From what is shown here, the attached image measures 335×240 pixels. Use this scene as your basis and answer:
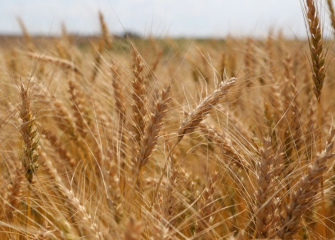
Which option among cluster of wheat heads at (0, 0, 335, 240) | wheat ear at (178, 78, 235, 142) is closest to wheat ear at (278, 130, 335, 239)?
cluster of wheat heads at (0, 0, 335, 240)

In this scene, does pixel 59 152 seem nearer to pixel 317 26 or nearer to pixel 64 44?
pixel 317 26

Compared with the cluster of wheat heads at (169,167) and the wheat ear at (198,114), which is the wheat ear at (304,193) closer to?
the cluster of wheat heads at (169,167)

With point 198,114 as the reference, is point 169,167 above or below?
below

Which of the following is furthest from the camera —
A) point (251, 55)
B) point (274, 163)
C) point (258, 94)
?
point (251, 55)

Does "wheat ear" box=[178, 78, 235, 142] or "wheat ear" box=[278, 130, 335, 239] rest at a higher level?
"wheat ear" box=[178, 78, 235, 142]

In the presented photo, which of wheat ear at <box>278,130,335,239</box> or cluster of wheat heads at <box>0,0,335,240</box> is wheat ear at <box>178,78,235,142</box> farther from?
wheat ear at <box>278,130,335,239</box>

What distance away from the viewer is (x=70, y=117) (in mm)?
2217

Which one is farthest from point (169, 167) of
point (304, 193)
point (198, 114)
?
point (304, 193)

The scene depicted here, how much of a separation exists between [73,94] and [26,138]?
84 centimetres

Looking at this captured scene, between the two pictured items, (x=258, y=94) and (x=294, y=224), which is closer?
(x=294, y=224)

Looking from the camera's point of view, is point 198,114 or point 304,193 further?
point 198,114

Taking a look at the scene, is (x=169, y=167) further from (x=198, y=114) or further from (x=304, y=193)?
(x=304, y=193)

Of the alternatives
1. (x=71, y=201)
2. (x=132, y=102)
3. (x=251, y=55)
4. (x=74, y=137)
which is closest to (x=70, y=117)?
(x=74, y=137)

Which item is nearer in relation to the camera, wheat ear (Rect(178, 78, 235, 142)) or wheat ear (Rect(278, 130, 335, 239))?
wheat ear (Rect(278, 130, 335, 239))
